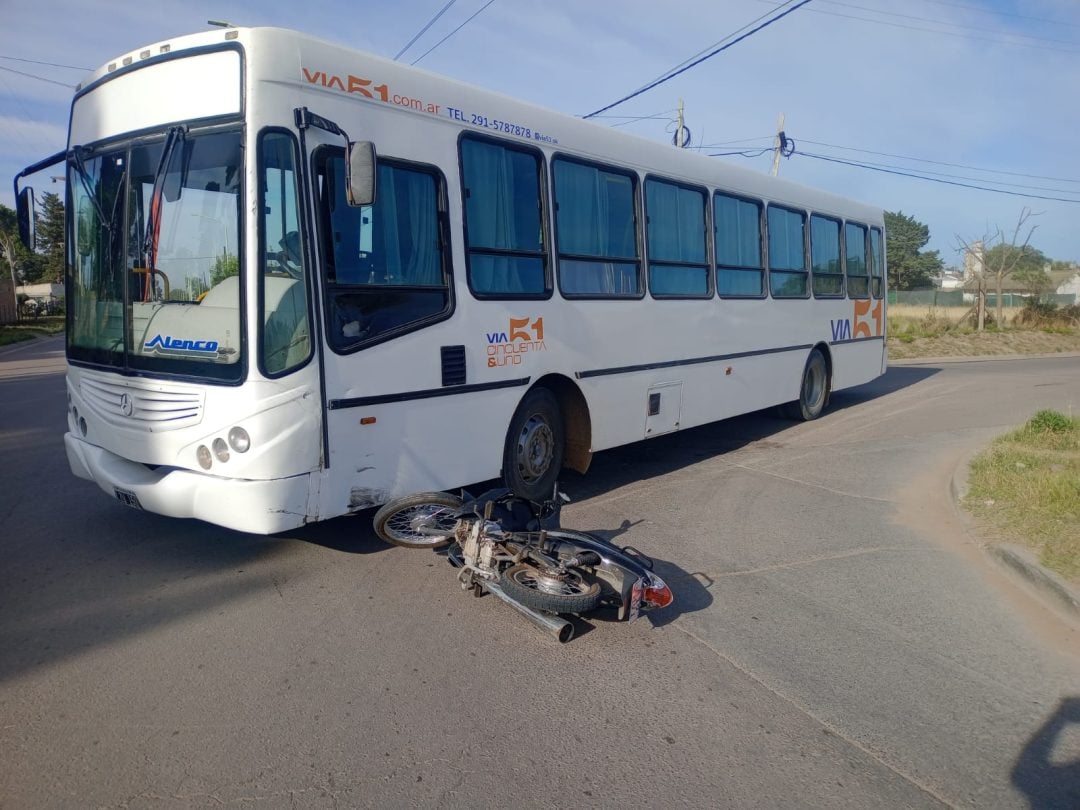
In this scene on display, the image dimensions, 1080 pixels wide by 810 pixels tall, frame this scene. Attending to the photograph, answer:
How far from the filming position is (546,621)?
4492 millimetres

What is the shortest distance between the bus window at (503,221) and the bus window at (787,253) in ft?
15.5

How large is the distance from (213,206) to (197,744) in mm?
3155

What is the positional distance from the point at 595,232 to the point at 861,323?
7.67 meters

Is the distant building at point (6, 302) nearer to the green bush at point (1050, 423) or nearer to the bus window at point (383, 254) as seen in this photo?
the bus window at point (383, 254)

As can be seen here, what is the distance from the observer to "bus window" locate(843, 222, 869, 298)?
504 inches

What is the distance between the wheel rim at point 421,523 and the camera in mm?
5594

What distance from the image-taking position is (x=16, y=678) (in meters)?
4.00

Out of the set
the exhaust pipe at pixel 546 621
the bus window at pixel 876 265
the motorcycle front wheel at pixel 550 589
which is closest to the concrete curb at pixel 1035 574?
the motorcycle front wheel at pixel 550 589

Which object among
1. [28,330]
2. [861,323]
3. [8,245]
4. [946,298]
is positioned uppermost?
[8,245]

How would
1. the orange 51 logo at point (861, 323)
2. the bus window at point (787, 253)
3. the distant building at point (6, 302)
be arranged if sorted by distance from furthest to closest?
the distant building at point (6, 302), the orange 51 logo at point (861, 323), the bus window at point (787, 253)

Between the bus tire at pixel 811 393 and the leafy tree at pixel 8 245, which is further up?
the leafy tree at pixel 8 245

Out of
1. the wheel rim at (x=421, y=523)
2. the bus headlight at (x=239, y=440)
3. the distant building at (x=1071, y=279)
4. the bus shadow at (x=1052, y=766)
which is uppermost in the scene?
the distant building at (x=1071, y=279)

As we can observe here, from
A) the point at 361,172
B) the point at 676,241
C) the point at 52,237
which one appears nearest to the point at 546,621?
the point at 361,172

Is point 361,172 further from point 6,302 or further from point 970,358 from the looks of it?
point 6,302
